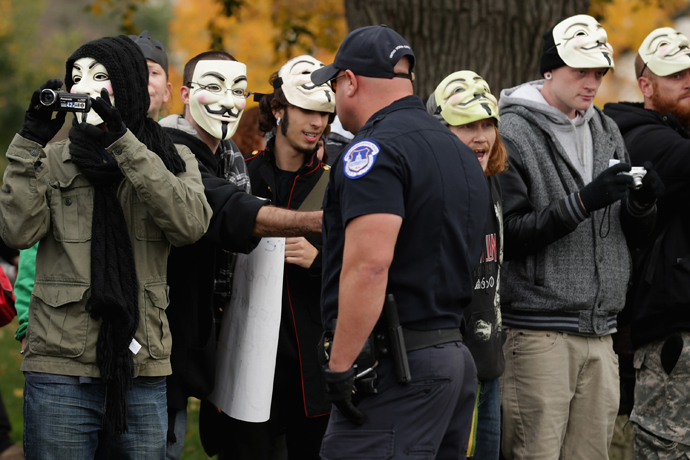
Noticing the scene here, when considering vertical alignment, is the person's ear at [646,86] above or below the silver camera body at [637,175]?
above

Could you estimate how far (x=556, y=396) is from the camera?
12.9ft

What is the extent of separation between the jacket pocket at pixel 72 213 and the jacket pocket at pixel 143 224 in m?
Answer: 0.17

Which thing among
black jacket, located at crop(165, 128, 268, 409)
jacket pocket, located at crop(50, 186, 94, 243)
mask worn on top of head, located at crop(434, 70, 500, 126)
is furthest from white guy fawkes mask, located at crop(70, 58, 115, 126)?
mask worn on top of head, located at crop(434, 70, 500, 126)

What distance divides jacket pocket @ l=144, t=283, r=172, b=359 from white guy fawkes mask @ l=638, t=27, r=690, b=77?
119 inches

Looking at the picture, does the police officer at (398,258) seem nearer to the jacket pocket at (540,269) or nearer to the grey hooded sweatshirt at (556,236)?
the grey hooded sweatshirt at (556,236)

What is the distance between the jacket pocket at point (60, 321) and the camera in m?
2.91

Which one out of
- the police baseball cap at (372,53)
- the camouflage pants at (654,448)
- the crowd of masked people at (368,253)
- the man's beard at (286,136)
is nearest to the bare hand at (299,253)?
the crowd of masked people at (368,253)

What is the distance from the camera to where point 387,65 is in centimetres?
291

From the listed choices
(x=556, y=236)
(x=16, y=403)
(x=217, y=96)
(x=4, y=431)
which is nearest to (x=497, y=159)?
(x=556, y=236)

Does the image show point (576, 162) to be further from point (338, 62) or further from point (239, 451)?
point (239, 451)

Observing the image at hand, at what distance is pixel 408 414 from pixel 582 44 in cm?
235

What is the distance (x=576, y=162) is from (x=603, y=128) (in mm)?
345

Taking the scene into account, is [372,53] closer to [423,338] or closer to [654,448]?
[423,338]

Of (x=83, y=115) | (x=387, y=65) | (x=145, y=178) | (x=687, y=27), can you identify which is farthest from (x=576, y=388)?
(x=687, y=27)
